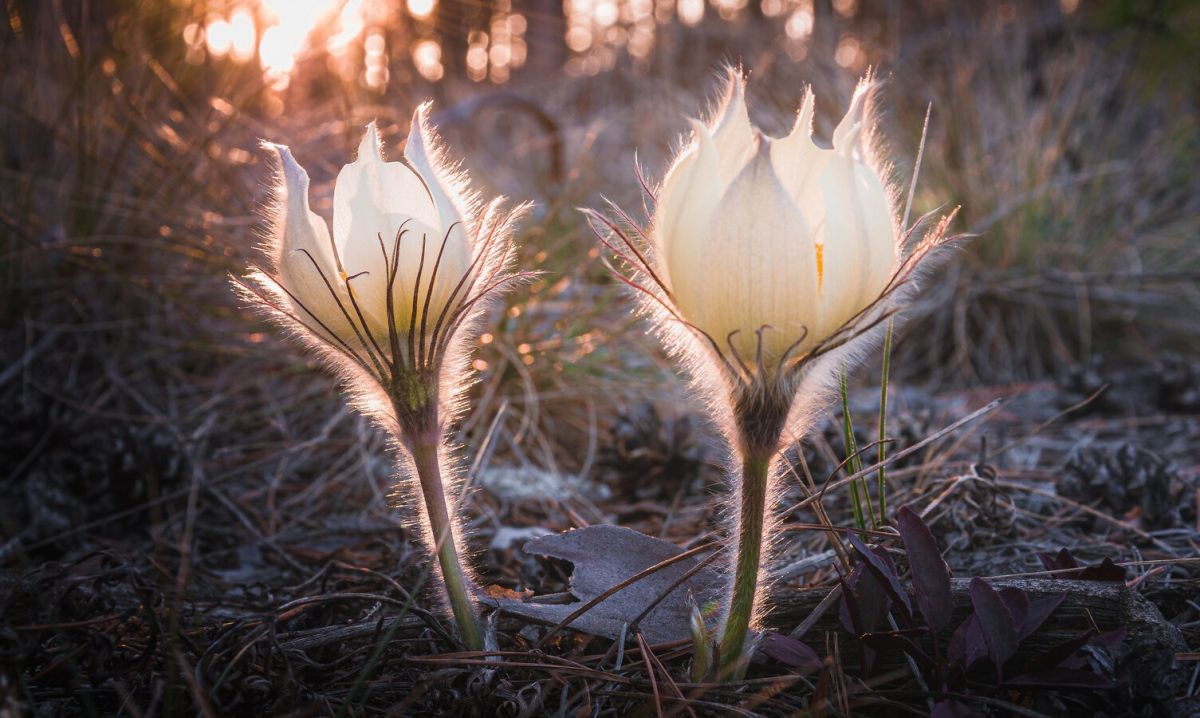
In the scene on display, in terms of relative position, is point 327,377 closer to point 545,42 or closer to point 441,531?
point 441,531

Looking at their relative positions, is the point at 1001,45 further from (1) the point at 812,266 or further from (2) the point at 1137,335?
(1) the point at 812,266

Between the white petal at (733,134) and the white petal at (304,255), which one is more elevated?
the white petal at (733,134)

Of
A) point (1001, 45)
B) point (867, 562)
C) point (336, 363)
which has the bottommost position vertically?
point (867, 562)

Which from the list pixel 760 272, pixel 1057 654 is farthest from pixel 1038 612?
pixel 760 272

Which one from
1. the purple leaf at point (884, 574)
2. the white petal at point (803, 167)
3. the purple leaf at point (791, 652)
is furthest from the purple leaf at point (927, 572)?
the white petal at point (803, 167)

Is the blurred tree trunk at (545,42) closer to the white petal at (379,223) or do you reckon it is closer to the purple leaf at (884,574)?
the white petal at (379,223)

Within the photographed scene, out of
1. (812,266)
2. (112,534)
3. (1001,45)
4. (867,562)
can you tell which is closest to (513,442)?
(112,534)

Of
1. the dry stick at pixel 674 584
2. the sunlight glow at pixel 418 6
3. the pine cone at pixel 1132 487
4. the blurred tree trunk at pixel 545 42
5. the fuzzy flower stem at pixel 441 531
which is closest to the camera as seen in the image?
the fuzzy flower stem at pixel 441 531
